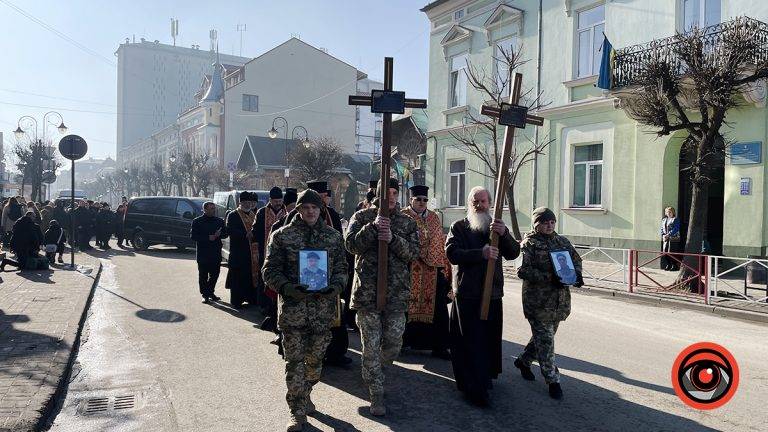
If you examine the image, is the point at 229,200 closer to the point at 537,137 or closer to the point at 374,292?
the point at 537,137

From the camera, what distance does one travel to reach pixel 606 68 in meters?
16.6

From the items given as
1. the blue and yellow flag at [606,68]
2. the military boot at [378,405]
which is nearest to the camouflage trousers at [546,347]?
the military boot at [378,405]

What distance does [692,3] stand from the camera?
1555 centimetres

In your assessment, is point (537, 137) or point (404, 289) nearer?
point (404, 289)

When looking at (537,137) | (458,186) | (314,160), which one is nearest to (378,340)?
(537,137)

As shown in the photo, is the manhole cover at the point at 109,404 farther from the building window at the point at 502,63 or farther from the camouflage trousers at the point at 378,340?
the building window at the point at 502,63

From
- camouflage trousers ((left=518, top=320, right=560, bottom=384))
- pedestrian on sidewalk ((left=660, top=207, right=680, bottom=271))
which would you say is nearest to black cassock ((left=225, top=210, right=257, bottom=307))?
camouflage trousers ((left=518, top=320, right=560, bottom=384))

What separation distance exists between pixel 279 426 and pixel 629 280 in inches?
389

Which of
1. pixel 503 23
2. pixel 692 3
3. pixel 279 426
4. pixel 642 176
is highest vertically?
pixel 503 23

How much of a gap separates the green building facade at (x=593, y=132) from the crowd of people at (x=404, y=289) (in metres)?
10.4

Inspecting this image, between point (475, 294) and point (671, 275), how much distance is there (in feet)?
28.4

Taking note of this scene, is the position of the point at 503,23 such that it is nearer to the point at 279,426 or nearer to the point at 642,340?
the point at 642,340

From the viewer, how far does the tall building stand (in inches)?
4370

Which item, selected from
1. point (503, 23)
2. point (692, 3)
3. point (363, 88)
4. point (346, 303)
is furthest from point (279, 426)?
point (363, 88)
